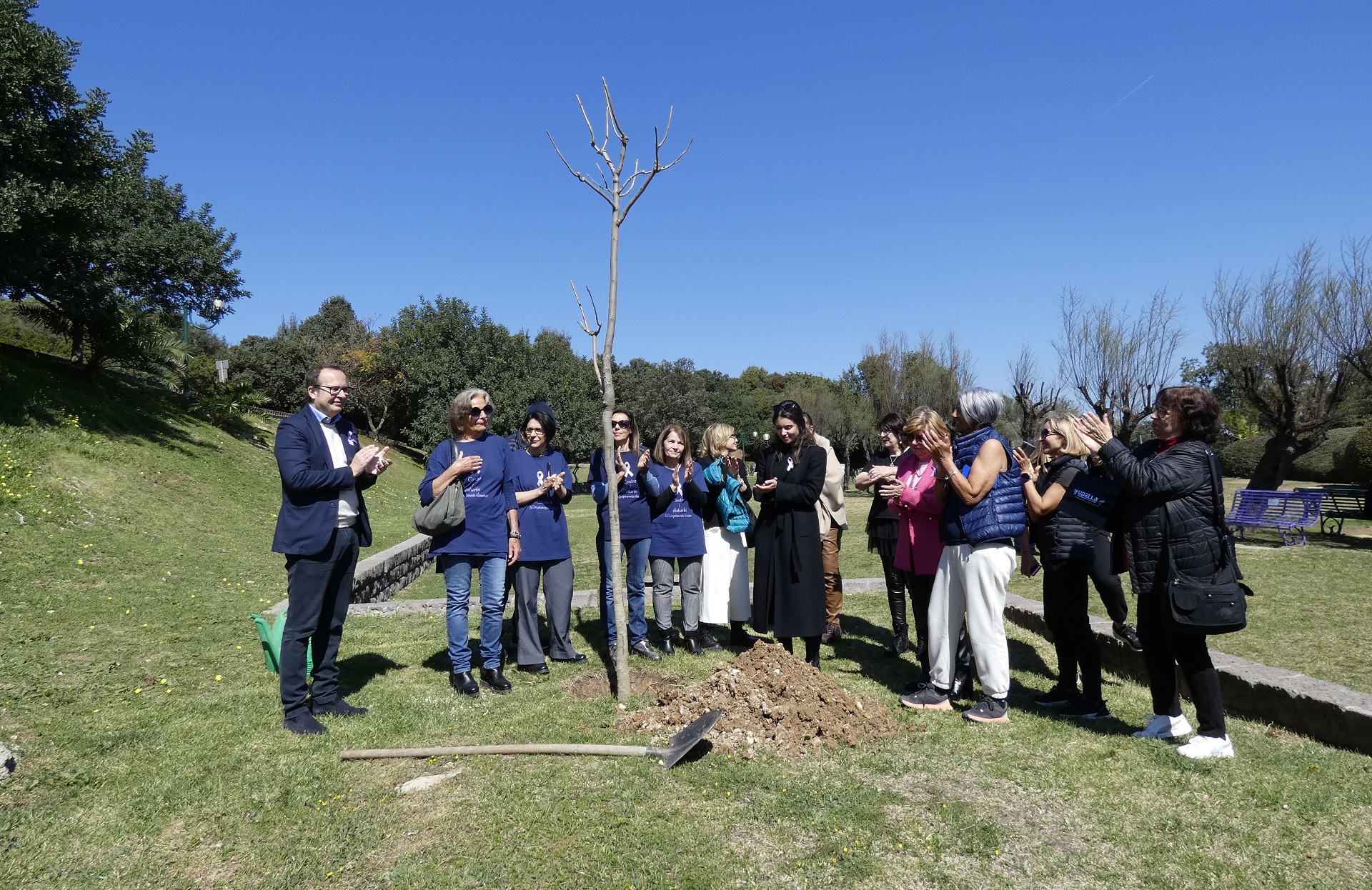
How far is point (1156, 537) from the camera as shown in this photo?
387 cm

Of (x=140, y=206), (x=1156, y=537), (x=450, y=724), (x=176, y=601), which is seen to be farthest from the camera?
(x=140, y=206)

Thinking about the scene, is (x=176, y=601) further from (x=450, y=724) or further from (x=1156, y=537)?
(x=1156, y=537)

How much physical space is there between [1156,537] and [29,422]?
14.8 meters

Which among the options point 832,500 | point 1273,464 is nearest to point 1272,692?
point 832,500

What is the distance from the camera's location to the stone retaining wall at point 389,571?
356 inches

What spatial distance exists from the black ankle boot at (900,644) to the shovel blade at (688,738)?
8.33ft

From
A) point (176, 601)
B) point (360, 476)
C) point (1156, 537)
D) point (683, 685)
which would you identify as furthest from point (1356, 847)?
point (176, 601)

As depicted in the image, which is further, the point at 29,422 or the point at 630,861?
the point at 29,422

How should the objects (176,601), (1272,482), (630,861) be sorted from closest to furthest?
(630,861), (176,601), (1272,482)

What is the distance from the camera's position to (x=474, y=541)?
510 centimetres

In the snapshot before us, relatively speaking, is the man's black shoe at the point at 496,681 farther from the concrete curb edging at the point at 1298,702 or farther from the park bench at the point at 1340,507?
the park bench at the point at 1340,507

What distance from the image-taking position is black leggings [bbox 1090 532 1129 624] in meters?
5.07

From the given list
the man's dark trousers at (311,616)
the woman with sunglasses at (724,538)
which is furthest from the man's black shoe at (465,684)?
the woman with sunglasses at (724,538)

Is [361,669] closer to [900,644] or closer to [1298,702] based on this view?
[900,644]
